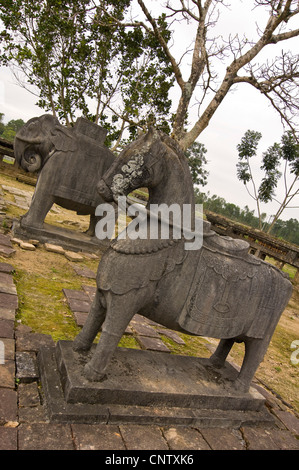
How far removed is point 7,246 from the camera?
5.08 metres

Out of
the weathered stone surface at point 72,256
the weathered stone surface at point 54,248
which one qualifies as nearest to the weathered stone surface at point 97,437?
the weathered stone surface at point 72,256

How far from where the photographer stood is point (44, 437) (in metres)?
1.89

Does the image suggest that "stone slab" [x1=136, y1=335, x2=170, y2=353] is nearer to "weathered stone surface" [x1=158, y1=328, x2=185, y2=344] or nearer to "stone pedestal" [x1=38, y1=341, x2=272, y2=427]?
"weathered stone surface" [x1=158, y1=328, x2=185, y2=344]

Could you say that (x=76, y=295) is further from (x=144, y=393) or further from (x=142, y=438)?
(x=142, y=438)

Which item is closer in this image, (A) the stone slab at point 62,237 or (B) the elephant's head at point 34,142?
(B) the elephant's head at point 34,142

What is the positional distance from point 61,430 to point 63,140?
4.81m

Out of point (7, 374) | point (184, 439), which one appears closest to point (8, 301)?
point (7, 374)

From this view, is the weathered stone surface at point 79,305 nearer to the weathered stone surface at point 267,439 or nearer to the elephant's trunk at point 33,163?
the weathered stone surface at point 267,439

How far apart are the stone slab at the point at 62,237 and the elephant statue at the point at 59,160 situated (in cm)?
12

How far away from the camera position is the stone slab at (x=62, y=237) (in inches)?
232

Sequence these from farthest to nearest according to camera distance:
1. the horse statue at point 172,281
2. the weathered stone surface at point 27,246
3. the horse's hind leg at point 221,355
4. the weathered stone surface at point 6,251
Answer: the weathered stone surface at point 27,246 < the weathered stone surface at point 6,251 < the horse's hind leg at point 221,355 < the horse statue at point 172,281

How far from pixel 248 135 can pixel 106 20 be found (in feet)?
43.6

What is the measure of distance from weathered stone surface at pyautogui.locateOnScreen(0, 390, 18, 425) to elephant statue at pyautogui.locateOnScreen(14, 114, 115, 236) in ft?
13.5

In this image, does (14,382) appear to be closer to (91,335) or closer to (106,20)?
(91,335)
